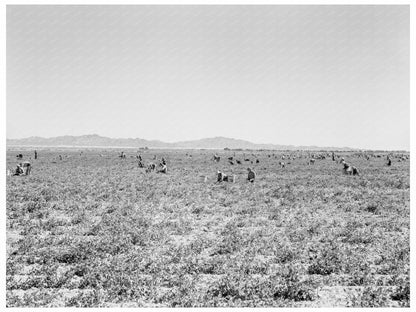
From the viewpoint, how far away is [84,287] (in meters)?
7.80

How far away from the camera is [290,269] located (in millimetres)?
8492

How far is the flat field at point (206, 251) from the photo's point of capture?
23.9ft

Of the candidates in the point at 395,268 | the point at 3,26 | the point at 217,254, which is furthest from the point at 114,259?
the point at 395,268

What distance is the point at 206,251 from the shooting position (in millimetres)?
10703

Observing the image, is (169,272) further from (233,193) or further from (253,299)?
(233,193)

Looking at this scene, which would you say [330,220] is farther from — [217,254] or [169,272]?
[169,272]

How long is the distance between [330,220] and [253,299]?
9.07 meters

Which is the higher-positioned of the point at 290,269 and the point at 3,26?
the point at 3,26

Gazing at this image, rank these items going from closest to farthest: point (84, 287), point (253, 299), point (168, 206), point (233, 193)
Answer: point (253, 299), point (84, 287), point (168, 206), point (233, 193)

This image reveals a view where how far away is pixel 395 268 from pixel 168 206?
11017mm

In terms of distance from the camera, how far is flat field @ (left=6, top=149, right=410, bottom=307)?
7.30 m

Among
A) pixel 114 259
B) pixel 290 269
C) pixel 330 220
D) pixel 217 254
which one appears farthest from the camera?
pixel 330 220
